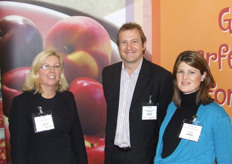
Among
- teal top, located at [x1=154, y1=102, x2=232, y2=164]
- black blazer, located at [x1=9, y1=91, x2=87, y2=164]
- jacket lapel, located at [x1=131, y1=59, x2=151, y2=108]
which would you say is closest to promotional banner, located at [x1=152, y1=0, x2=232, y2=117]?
jacket lapel, located at [x1=131, y1=59, x2=151, y2=108]

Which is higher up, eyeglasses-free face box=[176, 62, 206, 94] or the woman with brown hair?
eyeglasses-free face box=[176, 62, 206, 94]

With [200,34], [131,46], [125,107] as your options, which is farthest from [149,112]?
[200,34]

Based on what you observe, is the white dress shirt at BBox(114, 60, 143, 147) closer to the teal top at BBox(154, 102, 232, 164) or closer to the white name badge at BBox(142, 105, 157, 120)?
the white name badge at BBox(142, 105, 157, 120)

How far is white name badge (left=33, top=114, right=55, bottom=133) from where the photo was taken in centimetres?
219

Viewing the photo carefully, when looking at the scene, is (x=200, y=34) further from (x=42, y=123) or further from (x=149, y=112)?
(x=42, y=123)

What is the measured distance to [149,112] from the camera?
Result: 232cm

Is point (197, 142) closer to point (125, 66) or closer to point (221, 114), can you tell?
point (221, 114)

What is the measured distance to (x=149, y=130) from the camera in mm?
2314

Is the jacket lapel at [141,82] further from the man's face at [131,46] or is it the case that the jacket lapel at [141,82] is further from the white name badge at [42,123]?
the white name badge at [42,123]

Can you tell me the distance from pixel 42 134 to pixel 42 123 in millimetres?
99

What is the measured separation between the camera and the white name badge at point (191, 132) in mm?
1785

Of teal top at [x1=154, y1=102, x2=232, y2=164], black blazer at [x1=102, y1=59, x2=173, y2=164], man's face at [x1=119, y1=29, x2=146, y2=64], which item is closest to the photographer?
teal top at [x1=154, y1=102, x2=232, y2=164]

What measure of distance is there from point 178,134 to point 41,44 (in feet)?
7.16

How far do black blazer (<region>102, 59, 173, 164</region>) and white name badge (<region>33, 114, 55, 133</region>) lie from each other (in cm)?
59
